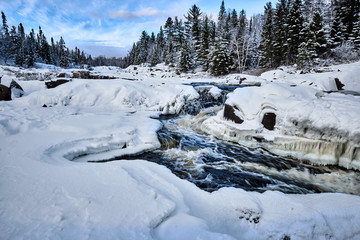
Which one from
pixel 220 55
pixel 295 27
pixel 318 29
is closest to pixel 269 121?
pixel 220 55

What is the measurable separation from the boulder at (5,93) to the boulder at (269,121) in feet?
44.4

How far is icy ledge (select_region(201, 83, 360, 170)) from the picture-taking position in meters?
5.21

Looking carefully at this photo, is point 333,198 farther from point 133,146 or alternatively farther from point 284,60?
point 284,60

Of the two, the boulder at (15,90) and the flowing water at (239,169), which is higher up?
the boulder at (15,90)

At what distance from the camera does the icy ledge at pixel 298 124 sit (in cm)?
521

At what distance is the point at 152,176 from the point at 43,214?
75.0 inches

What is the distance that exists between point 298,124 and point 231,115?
8.32ft

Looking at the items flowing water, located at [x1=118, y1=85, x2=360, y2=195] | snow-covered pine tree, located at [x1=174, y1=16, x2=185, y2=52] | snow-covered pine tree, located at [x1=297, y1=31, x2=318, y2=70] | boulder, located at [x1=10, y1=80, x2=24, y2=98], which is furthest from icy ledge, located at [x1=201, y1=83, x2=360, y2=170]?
snow-covered pine tree, located at [x1=174, y1=16, x2=185, y2=52]

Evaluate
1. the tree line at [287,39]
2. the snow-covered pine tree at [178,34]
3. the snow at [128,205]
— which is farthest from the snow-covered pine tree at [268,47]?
the snow at [128,205]

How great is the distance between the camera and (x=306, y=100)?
627 centimetres

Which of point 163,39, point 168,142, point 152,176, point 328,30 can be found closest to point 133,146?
point 168,142

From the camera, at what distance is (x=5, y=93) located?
9672mm

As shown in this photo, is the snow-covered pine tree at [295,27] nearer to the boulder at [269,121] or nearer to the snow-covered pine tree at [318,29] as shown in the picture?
the snow-covered pine tree at [318,29]

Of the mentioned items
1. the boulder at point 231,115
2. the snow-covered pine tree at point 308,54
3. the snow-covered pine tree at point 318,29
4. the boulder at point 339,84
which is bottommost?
the boulder at point 231,115
